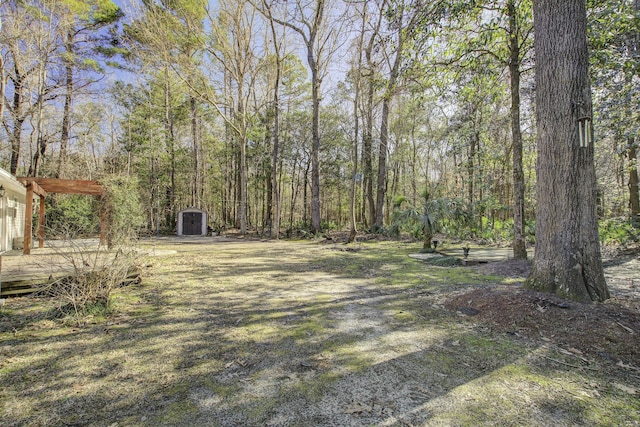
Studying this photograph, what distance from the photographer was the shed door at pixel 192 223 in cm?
1900

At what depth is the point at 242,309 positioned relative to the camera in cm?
378

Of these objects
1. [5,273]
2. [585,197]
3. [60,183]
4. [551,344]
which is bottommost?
[551,344]

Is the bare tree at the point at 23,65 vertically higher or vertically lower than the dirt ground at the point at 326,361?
higher

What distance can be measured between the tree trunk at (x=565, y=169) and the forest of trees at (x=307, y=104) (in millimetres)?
231

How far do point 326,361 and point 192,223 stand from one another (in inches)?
738

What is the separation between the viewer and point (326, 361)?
7.86 ft

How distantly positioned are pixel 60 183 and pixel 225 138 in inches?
→ 603

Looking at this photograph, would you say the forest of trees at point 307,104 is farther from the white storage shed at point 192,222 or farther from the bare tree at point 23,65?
the white storage shed at point 192,222

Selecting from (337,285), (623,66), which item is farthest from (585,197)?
(337,285)

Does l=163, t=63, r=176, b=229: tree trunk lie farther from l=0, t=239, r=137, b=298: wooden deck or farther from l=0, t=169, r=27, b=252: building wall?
l=0, t=239, r=137, b=298: wooden deck

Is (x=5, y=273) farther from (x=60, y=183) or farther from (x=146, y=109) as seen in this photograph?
(x=146, y=109)

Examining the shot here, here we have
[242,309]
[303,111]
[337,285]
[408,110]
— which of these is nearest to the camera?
[242,309]

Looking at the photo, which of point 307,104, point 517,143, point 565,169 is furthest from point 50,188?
point 307,104

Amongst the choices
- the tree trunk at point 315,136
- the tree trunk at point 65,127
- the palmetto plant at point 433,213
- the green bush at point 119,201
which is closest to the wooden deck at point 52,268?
the green bush at point 119,201
